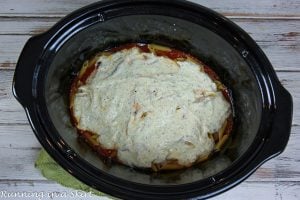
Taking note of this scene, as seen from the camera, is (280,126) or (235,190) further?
(235,190)

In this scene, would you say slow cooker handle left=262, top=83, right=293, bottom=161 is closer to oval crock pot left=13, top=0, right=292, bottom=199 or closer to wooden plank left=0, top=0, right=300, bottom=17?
oval crock pot left=13, top=0, right=292, bottom=199

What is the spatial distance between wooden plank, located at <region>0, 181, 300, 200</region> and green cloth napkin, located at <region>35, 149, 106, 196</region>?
0.02 m

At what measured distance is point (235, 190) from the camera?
1090 mm

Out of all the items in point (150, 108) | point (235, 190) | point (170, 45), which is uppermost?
point (170, 45)

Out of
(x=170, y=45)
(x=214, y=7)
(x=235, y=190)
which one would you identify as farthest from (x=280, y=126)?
(x=214, y=7)

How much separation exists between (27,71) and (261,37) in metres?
0.66

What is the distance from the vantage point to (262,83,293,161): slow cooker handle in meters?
0.90

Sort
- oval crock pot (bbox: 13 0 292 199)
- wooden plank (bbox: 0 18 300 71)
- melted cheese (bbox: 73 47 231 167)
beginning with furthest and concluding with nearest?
wooden plank (bbox: 0 18 300 71), melted cheese (bbox: 73 47 231 167), oval crock pot (bbox: 13 0 292 199)

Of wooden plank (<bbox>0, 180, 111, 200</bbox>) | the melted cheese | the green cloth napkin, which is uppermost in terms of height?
the melted cheese

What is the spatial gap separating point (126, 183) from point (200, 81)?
348 millimetres

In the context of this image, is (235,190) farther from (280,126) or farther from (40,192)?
(40,192)

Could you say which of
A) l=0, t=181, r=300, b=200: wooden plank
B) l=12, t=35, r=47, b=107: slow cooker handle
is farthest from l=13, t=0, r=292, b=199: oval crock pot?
l=0, t=181, r=300, b=200: wooden plank

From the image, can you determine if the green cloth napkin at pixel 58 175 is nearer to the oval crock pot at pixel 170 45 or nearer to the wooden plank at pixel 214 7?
the oval crock pot at pixel 170 45

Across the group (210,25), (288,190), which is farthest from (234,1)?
(288,190)
